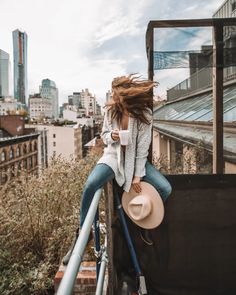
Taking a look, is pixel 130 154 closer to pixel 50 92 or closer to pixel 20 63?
pixel 50 92

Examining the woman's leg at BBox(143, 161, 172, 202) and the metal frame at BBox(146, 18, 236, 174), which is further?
the metal frame at BBox(146, 18, 236, 174)

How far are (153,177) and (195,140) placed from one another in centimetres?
99

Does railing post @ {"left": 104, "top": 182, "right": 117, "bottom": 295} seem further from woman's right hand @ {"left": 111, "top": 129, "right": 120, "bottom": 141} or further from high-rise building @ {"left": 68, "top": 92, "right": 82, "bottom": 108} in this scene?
high-rise building @ {"left": 68, "top": 92, "right": 82, "bottom": 108}

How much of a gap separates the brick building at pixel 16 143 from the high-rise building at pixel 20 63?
13384 cm

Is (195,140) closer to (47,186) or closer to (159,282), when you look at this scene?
(159,282)

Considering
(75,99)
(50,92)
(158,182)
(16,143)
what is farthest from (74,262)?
(50,92)

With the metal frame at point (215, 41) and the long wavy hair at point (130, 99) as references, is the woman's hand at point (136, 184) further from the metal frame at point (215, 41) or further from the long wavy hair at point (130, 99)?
the metal frame at point (215, 41)

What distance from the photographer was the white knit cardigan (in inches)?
80.8

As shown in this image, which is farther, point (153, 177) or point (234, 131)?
point (234, 131)

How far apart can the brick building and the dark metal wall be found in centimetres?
3065

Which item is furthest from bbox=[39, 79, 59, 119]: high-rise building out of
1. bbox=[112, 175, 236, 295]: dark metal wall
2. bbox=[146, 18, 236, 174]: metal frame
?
bbox=[112, 175, 236, 295]: dark metal wall

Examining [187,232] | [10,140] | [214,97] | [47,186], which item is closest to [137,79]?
[214,97]

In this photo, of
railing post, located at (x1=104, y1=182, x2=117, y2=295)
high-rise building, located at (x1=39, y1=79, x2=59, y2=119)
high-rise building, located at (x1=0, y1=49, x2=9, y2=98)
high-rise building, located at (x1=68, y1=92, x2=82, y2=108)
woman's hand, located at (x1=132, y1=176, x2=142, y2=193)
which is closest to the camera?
woman's hand, located at (x1=132, y1=176, x2=142, y2=193)

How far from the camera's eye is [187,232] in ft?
7.95
